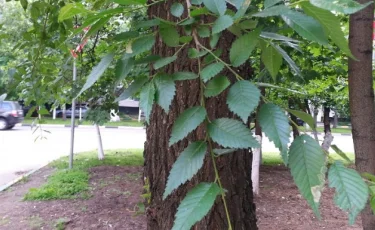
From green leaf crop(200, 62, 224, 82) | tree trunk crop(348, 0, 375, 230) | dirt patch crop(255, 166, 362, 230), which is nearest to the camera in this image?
green leaf crop(200, 62, 224, 82)

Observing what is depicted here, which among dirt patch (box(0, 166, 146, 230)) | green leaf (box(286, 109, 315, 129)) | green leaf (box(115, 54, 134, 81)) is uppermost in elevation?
green leaf (box(115, 54, 134, 81))

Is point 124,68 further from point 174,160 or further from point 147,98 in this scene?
point 174,160

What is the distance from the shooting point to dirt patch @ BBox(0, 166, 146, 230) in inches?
159

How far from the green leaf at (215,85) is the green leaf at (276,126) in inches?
3.0

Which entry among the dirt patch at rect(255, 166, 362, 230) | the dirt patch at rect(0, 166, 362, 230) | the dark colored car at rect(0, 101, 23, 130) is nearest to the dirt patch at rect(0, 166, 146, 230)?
the dirt patch at rect(0, 166, 362, 230)

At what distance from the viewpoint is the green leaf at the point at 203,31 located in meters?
0.66

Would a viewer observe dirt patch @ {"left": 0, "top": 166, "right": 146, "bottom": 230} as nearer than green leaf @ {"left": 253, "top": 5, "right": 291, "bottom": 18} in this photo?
No

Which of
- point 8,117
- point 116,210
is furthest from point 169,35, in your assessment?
point 8,117

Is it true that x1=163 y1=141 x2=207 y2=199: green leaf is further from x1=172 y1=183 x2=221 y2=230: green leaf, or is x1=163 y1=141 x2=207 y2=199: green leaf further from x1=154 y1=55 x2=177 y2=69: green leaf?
x1=154 y1=55 x2=177 y2=69: green leaf

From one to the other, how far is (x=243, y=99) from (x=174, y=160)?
2.11 feet

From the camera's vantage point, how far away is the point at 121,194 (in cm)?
512

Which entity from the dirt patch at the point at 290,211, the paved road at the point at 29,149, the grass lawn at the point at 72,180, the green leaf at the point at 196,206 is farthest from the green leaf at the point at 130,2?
the paved road at the point at 29,149

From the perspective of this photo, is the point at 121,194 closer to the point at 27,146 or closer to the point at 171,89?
the point at 171,89

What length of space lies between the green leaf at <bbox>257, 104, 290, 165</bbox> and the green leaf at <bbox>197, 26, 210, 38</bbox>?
18 cm
